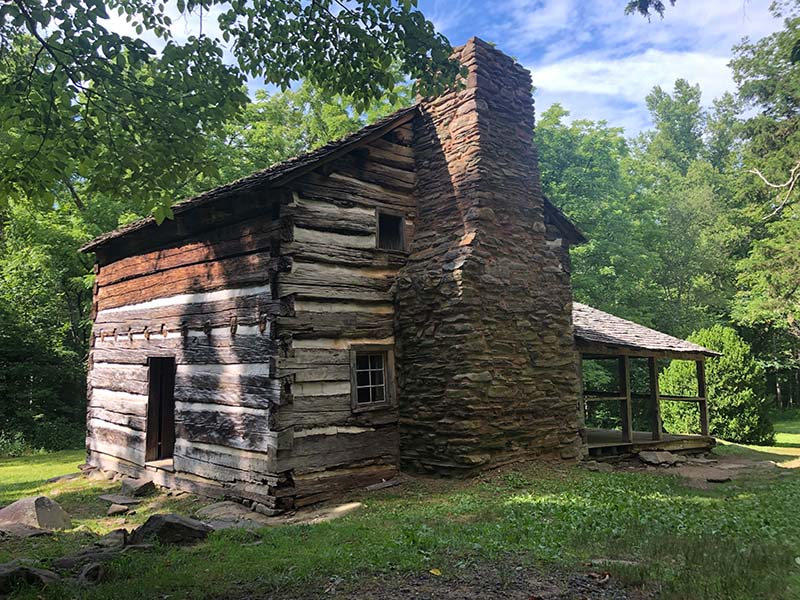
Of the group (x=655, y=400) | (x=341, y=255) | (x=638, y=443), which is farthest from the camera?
(x=655, y=400)

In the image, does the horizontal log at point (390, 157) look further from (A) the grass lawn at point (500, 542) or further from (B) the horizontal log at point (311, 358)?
(A) the grass lawn at point (500, 542)

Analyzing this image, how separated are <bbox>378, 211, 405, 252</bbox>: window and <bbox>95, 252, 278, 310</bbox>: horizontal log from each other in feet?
9.07

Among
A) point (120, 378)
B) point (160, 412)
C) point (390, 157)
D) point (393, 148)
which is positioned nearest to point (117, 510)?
point (160, 412)

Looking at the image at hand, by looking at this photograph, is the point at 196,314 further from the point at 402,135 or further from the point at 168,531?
the point at 402,135

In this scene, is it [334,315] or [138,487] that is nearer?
[334,315]

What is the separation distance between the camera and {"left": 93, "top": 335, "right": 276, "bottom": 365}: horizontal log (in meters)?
9.90

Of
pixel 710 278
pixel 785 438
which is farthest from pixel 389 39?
pixel 710 278

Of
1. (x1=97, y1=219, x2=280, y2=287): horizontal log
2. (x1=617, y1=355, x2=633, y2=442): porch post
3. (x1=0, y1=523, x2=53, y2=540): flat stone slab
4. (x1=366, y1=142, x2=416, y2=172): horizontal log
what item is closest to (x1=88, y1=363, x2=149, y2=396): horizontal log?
(x1=97, y1=219, x2=280, y2=287): horizontal log

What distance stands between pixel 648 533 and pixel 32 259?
2275 cm

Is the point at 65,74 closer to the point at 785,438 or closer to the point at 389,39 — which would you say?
the point at 389,39

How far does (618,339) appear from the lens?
46.8ft

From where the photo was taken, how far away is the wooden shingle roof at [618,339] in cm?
1326

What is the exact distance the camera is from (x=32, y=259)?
21.4 m

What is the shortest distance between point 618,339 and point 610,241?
11.9 metres
